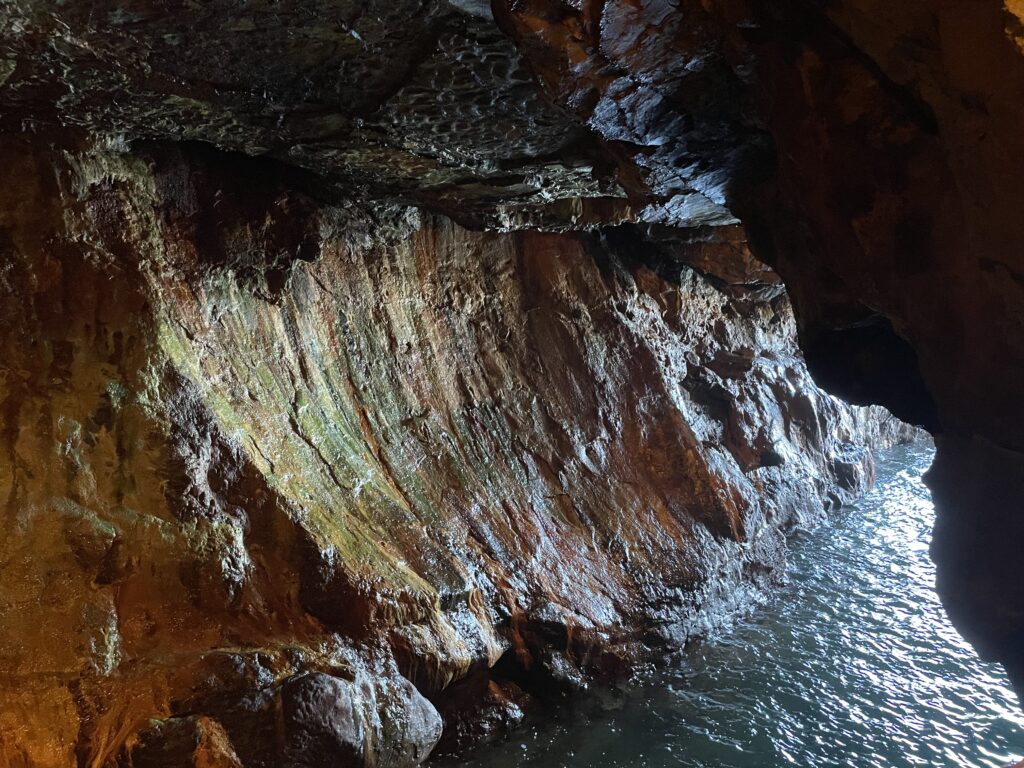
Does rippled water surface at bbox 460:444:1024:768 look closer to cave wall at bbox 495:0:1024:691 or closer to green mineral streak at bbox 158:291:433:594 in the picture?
green mineral streak at bbox 158:291:433:594

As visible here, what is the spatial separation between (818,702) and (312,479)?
472 cm

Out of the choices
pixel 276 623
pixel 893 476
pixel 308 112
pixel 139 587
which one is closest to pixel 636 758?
pixel 276 623

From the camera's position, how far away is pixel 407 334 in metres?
8.25

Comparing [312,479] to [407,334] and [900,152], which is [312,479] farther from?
[900,152]

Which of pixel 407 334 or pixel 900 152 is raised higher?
pixel 900 152

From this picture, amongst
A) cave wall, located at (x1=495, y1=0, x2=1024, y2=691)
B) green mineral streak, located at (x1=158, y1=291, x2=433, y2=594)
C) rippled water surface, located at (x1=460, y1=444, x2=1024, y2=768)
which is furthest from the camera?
green mineral streak, located at (x1=158, y1=291, x2=433, y2=594)

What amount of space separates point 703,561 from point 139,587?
5.90 m

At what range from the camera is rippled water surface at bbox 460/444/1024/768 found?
19.3 ft

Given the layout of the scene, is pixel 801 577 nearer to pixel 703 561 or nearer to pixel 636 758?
pixel 703 561

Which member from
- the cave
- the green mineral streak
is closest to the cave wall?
the cave

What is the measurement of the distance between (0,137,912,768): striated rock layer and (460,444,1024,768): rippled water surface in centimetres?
46

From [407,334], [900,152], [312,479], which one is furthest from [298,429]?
[900,152]

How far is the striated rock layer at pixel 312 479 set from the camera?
5047 mm

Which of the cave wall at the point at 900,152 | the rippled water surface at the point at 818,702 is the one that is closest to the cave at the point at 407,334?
the cave wall at the point at 900,152
